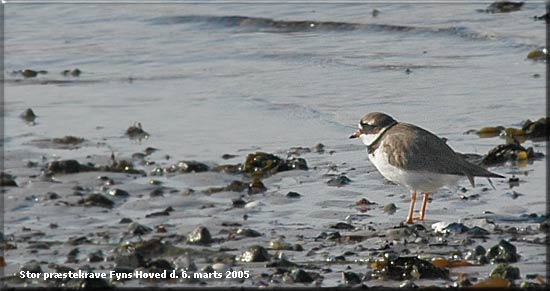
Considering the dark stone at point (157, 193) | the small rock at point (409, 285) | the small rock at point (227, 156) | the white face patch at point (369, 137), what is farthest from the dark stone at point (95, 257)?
the small rock at point (227, 156)

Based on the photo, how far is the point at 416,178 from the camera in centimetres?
641

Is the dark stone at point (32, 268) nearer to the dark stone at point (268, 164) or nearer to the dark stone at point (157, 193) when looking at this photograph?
the dark stone at point (157, 193)

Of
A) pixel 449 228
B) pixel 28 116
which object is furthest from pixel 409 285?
pixel 28 116

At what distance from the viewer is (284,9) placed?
15.2 meters

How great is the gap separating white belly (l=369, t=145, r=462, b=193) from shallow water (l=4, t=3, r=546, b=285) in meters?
0.20

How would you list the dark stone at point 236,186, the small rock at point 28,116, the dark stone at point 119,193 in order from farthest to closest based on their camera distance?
the small rock at point 28,116
the dark stone at point 236,186
the dark stone at point 119,193

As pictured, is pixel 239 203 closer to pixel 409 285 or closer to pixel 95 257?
pixel 95 257

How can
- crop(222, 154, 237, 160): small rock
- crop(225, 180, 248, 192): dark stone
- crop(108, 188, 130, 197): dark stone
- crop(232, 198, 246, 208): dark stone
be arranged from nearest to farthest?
crop(232, 198, 246, 208): dark stone
crop(108, 188, 130, 197): dark stone
crop(225, 180, 248, 192): dark stone
crop(222, 154, 237, 160): small rock

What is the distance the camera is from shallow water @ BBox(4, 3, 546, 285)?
6.93m

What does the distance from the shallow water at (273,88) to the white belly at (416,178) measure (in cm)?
20

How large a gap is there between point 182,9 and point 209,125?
6.67 m

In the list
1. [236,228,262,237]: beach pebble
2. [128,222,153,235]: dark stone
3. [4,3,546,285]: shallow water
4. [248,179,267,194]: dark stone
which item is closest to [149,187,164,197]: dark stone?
[4,3,546,285]: shallow water

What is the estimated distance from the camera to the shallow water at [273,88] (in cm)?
693

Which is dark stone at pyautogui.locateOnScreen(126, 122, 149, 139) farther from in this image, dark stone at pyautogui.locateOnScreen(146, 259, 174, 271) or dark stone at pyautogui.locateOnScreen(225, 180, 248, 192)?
dark stone at pyautogui.locateOnScreen(146, 259, 174, 271)
